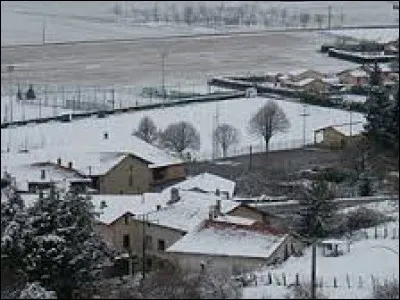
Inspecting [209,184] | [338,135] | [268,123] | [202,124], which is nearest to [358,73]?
[202,124]

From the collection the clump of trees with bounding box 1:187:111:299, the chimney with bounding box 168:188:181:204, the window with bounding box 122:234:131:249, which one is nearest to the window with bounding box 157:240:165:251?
the window with bounding box 122:234:131:249

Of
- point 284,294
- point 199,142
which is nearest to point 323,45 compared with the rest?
point 199,142

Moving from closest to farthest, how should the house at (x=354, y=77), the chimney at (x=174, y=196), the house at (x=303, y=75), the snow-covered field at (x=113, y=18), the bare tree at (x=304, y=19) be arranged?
the chimney at (x=174, y=196) < the house at (x=354, y=77) < the house at (x=303, y=75) < the snow-covered field at (x=113, y=18) < the bare tree at (x=304, y=19)

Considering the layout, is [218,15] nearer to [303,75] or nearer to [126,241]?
[303,75]

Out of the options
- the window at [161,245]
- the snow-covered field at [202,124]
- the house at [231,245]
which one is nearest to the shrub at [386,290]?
the house at [231,245]

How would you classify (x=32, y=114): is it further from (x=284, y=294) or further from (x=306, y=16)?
(x=306, y=16)

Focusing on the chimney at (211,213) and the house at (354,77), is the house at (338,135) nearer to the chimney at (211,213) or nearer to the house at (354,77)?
the chimney at (211,213)
